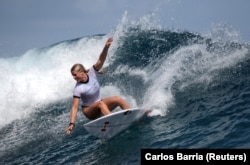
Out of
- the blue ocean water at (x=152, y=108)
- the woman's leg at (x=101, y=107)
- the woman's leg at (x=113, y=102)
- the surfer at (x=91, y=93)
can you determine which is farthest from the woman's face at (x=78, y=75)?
the blue ocean water at (x=152, y=108)

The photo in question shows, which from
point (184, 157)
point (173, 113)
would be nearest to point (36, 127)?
point (173, 113)

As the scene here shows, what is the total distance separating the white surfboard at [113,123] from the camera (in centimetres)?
831

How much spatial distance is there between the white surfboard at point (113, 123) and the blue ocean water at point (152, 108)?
207 mm

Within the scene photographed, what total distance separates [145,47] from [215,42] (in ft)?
19.1

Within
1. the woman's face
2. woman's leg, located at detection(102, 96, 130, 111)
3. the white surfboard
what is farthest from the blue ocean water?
the woman's face

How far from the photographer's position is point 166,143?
7785 millimetres
